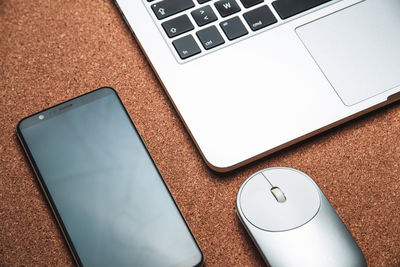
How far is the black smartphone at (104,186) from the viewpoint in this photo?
0.46 metres

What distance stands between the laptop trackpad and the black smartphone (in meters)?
0.23

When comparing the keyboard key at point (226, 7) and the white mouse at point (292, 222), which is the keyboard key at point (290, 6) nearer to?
the keyboard key at point (226, 7)

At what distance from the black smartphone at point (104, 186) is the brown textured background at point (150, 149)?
0.02 metres

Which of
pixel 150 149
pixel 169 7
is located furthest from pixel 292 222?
pixel 169 7

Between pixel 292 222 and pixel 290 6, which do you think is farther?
pixel 290 6

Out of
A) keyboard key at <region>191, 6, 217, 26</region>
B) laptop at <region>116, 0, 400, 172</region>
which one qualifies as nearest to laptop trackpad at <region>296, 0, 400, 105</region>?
laptop at <region>116, 0, 400, 172</region>

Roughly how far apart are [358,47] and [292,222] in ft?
0.76

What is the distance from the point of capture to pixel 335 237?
1.43 ft

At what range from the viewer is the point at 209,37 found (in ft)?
1.75

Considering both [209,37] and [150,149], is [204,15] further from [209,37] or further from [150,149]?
[150,149]

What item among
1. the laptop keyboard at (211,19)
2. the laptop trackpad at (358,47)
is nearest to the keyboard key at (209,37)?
the laptop keyboard at (211,19)

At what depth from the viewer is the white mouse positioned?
43 centimetres

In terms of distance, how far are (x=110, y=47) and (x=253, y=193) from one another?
262 mm

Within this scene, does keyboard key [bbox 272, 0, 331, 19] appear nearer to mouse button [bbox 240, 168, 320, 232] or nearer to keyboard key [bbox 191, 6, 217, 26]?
keyboard key [bbox 191, 6, 217, 26]
